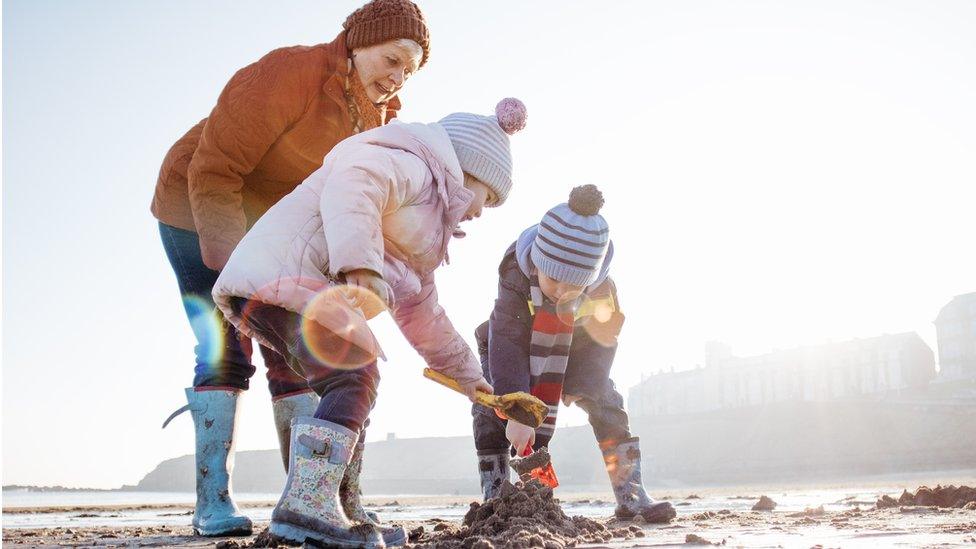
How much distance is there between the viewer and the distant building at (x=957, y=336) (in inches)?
2572

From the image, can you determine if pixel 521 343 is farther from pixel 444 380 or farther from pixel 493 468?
pixel 444 380

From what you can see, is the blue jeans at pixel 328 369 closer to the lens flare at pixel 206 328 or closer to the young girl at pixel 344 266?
the young girl at pixel 344 266

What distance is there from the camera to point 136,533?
4.25 metres

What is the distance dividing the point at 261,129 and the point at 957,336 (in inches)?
2921

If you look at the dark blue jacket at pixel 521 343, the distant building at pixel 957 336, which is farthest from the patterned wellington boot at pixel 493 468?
the distant building at pixel 957 336

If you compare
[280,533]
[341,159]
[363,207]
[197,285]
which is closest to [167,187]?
[197,285]

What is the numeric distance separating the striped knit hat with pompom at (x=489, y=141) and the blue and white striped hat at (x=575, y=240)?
983mm

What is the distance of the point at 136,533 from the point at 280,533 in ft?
7.54

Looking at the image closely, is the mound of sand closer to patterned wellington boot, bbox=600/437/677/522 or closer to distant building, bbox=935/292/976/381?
patterned wellington boot, bbox=600/437/677/522

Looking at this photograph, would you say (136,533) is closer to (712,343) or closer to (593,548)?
(593,548)

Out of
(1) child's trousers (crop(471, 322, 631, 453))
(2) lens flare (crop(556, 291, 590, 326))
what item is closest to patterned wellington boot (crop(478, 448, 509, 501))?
(1) child's trousers (crop(471, 322, 631, 453))

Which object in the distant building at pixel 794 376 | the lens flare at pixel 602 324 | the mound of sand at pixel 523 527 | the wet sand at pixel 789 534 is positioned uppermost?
the distant building at pixel 794 376

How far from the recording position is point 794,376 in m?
83.1

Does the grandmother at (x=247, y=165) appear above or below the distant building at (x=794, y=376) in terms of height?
below
